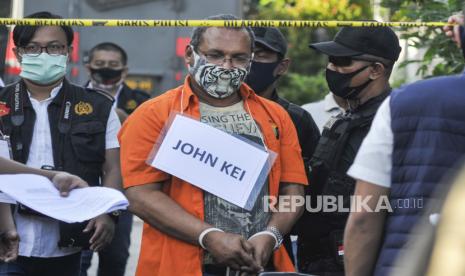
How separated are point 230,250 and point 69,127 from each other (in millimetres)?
1370

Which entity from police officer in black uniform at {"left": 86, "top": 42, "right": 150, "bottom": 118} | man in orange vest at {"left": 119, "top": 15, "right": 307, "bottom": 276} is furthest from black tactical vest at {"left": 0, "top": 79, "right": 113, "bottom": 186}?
police officer in black uniform at {"left": 86, "top": 42, "right": 150, "bottom": 118}

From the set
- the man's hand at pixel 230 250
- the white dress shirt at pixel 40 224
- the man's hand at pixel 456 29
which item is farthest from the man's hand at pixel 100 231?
the man's hand at pixel 456 29

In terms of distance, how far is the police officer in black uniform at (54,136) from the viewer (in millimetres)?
5680

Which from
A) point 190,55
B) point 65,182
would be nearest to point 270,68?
point 190,55

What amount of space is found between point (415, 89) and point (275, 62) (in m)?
2.71

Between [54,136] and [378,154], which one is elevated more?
[378,154]

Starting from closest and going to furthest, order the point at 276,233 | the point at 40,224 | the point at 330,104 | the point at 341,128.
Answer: the point at 276,233
the point at 341,128
the point at 40,224
the point at 330,104

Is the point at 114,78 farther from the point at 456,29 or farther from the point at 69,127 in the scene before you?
the point at 456,29

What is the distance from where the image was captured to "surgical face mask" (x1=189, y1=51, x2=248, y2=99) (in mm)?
5238

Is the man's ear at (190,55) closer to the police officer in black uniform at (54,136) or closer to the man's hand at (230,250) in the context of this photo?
the police officer in black uniform at (54,136)

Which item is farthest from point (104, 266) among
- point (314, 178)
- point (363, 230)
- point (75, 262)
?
point (363, 230)

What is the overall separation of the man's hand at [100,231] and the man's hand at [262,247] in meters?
1.00

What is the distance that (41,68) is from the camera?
593 cm

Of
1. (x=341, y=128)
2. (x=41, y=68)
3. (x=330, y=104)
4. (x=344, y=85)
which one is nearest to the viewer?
(x=341, y=128)
